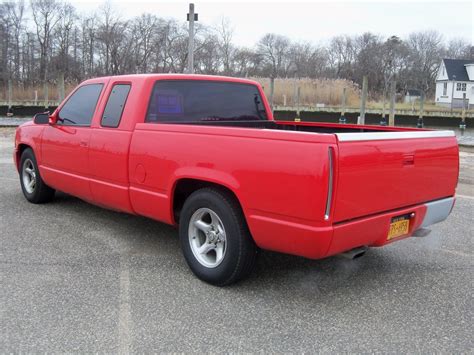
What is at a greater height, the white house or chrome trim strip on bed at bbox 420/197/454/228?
the white house

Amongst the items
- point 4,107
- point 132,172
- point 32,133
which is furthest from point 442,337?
point 4,107

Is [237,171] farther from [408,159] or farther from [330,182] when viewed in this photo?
[408,159]

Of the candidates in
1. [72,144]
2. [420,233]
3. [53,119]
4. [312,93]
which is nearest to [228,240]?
[420,233]

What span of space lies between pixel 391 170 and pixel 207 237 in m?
1.56

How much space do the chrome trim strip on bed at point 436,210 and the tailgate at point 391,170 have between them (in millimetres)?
56

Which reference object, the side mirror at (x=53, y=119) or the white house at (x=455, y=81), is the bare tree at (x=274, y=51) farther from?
the side mirror at (x=53, y=119)

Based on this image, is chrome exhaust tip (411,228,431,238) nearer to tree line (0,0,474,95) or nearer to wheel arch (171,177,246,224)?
wheel arch (171,177,246,224)

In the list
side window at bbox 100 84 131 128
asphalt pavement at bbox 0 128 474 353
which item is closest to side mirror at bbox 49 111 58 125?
side window at bbox 100 84 131 128

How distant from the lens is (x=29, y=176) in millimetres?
6977

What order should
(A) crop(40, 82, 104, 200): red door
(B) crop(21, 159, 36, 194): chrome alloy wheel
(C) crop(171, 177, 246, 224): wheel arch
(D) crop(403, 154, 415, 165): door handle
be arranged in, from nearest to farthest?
(D) crop(403, 154, 415, 165): door handle → (C) crop(171, 177, 246, 224): wheel arch → (A) crop(40, 82, 104, 200): red door → (B) crop(21, 159, 36, 194): chrome alloy wheel

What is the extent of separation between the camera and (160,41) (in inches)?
2512

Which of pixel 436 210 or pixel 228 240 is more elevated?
pixel 436 210

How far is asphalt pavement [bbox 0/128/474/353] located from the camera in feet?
10.5

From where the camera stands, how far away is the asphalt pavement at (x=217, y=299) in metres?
3.21
